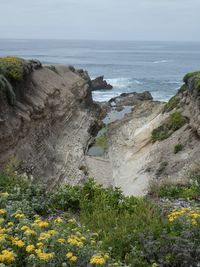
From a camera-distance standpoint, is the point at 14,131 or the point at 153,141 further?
the point at 153,141

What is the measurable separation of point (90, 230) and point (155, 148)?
66.7ft

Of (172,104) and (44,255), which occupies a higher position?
(44,255)

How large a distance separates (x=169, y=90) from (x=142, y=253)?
68956mm

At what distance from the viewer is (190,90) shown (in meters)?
33.8

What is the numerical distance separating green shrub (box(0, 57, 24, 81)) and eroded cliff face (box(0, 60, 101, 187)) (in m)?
0.43

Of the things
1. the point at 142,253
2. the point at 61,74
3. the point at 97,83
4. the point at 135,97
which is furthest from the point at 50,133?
the point at 97,83

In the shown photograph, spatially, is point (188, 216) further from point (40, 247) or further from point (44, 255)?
point (44, 255)

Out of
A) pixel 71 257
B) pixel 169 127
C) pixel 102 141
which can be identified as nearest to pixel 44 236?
pixel 71 257

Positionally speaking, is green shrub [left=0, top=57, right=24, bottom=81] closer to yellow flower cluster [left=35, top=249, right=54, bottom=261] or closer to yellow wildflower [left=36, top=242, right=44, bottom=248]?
yellow wildflower [left=36, top=242, right=44, bottom=248]

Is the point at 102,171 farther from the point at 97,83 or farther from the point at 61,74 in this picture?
the point at 97,83

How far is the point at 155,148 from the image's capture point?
2941 cm

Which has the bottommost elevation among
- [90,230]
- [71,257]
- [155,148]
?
[155,148]

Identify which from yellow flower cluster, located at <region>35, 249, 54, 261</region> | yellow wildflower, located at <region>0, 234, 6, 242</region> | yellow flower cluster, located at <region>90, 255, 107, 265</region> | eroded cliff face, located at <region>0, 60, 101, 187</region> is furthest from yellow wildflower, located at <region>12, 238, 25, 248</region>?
eroded cliff face, located at <region>0, 60, 101, 187</region>

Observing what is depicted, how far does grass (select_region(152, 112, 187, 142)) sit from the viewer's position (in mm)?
30500
